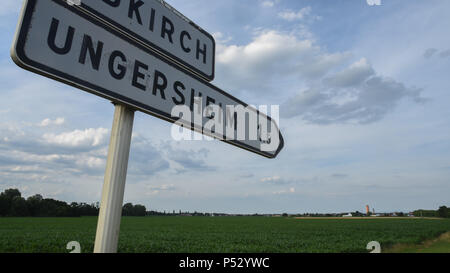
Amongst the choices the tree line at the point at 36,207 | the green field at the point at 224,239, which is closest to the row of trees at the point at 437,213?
the green field at the point at 224,239

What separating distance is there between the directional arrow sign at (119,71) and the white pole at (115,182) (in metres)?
A: 0.12

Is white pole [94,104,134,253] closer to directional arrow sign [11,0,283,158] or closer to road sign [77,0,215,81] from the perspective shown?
directional arrow sign [11,0,283,158]

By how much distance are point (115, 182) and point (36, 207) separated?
8698cm

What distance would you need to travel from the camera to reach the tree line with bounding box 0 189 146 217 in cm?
6662

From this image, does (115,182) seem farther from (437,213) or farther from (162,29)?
(437,213)

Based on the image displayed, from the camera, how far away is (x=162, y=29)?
5.92ft

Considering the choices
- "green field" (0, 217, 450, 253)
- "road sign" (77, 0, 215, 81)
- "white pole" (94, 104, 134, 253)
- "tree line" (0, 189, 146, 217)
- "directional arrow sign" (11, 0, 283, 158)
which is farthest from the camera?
"tree line" (0, 189, 146, 217)

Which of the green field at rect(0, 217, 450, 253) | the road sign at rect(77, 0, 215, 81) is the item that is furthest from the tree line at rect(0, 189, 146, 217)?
the road sign at rect(77, 0, 215, 81)

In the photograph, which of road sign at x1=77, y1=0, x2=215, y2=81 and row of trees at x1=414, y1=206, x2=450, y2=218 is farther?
row of trees at x1=414, y1=206, x2=450, y2=218

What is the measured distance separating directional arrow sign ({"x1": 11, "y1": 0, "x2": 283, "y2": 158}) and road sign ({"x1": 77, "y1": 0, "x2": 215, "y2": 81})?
0.08 m

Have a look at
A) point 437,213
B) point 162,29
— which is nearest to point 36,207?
point 162,29

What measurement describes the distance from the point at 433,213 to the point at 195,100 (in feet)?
343

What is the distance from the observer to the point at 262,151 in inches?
87.1
